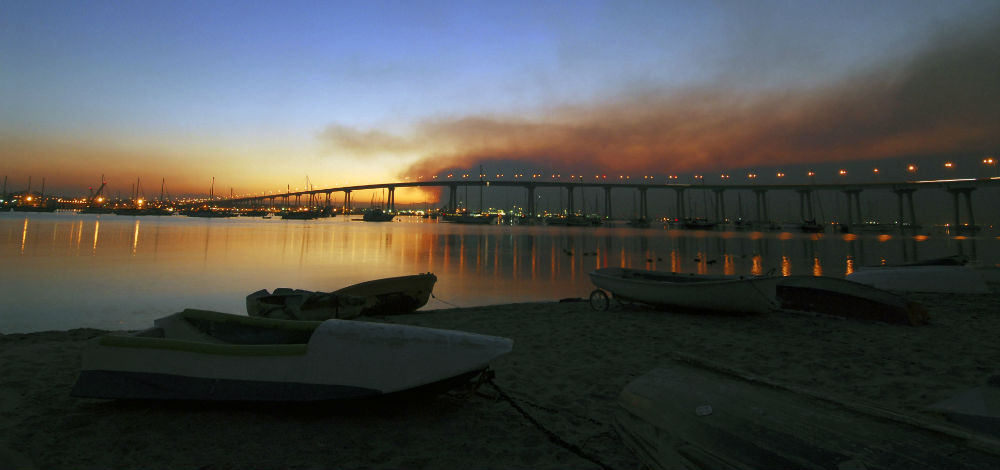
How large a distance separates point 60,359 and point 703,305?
9.46 metres

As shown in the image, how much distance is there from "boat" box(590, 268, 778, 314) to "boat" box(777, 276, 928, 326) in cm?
57

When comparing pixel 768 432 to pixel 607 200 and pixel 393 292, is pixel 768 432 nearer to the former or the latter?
pixel 393 292

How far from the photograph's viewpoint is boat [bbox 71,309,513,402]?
342cm

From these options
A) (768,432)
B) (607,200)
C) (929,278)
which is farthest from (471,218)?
(768,432)

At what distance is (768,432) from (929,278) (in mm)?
14048

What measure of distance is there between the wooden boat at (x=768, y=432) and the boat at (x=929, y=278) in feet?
42.6

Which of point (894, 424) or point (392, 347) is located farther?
point (392, 347)

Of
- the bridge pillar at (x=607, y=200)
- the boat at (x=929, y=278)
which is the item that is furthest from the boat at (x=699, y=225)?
the boat at (x=929, y=278)

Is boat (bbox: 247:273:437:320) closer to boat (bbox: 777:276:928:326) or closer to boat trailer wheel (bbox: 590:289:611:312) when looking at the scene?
boat trailer wheel (bbox: 590:289:611:312)

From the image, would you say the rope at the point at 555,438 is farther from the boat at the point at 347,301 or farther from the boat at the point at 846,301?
the boat at the point at 846,301

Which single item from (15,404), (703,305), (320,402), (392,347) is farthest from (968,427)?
(15,404)

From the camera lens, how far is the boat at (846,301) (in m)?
7.54

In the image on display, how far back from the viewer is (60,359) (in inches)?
215

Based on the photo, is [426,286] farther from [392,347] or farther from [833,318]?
[833,318]
